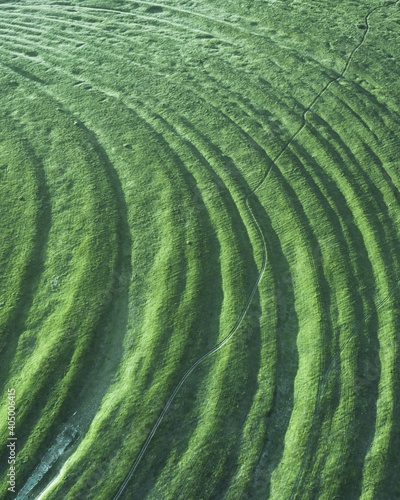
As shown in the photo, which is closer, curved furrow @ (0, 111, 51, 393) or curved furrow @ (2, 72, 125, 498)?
curved furrow @ (2, 72, 125, 498)

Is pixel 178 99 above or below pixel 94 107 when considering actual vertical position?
below

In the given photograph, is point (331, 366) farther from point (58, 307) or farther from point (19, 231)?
point (19, 231)

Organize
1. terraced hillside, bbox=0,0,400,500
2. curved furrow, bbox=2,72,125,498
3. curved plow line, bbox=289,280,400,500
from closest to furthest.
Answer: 1. curved plow line, bbox=289,280,400,500
2. terraced hillside, bbox=0,0,400,500
3. curved furrow, bbox=2,72,125,498

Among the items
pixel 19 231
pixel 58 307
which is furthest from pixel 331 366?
pixel 19 231

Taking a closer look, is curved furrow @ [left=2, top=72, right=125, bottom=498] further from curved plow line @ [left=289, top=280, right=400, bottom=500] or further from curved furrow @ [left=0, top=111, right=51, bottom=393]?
curved plow line @ [left=289, top=280, right=400, bottom=500]

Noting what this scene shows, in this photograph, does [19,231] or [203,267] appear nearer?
[203,267]

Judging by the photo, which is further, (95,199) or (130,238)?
(95,199)

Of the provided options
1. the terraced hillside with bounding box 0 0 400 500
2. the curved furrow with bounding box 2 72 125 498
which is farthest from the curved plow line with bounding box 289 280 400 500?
the curved furrow with bounding box 2 72 125 498

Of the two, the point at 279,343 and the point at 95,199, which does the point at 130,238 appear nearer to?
the point at 95,199

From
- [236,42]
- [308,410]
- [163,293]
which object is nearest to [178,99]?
[236,42]
